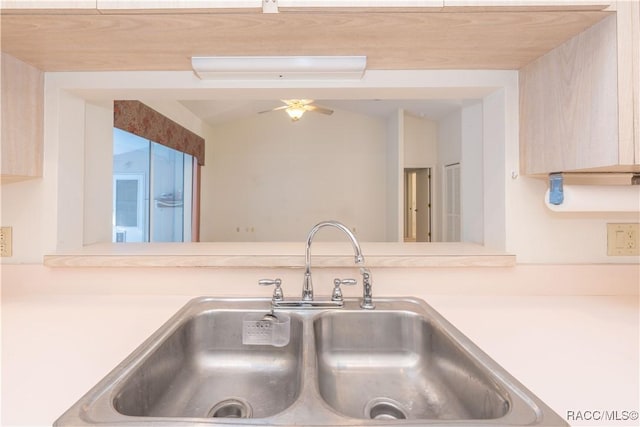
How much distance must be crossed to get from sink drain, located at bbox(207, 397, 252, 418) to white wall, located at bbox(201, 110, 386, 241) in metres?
5.33

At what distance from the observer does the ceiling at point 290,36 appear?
0.78 metres

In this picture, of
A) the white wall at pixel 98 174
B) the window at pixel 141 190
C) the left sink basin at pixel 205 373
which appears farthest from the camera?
the window at pixel 141 190

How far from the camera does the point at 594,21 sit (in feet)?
2.59

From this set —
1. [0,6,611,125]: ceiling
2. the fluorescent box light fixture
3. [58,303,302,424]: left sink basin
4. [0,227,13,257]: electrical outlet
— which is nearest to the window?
[0,227,13,257]: electrical outlet

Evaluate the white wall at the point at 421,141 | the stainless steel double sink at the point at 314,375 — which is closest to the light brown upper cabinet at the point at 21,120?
the stainless steel double sink at the point at 314,375

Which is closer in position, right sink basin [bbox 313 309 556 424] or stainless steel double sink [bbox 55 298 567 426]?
stainless steel double sink [bbox 55 298 567 426]

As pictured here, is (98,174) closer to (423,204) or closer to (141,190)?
(141,190)

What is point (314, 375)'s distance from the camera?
654 millimetres

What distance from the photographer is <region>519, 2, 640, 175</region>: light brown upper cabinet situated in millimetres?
743

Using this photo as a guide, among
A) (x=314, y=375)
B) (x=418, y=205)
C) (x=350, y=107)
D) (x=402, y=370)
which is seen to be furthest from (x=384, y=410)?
(x=418, y=205)

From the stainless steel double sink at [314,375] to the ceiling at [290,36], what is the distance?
2.47 feet

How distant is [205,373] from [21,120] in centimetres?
95

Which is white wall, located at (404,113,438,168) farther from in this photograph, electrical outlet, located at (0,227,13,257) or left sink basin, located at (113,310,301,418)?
electrical outlet, located at (0,227,13,257)

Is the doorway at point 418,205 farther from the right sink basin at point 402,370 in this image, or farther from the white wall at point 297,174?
the right sink basin at point 402,370
